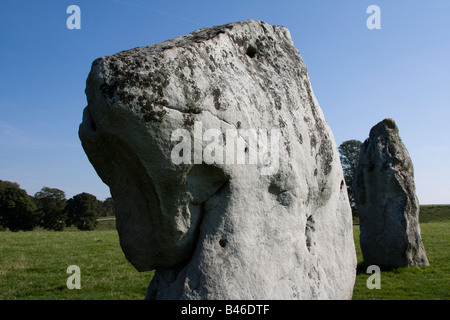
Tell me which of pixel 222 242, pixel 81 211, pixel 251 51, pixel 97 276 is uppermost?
pixel 251 51

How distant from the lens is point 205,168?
402 cm

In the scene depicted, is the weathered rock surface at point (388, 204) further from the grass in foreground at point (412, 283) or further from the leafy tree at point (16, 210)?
the leafy tree at point (16, 210)

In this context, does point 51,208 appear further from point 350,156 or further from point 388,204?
point 388,204

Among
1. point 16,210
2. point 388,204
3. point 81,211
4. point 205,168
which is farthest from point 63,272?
point 81,211

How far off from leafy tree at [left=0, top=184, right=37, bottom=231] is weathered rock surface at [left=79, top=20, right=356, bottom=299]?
46.4m

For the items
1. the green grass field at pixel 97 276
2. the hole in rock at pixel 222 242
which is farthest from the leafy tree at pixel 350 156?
the hole in rock at pixel 222 242

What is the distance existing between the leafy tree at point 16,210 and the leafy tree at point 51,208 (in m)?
1.38

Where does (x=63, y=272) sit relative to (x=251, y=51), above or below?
below

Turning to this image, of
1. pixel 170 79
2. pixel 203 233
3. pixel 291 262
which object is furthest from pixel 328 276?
pixel 170 79

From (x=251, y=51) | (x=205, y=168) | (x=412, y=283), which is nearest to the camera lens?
(x=205, y=168)

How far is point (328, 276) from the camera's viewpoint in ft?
17.8

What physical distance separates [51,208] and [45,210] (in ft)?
2.44

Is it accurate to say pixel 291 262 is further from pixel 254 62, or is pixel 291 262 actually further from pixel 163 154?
pixel 254 62
